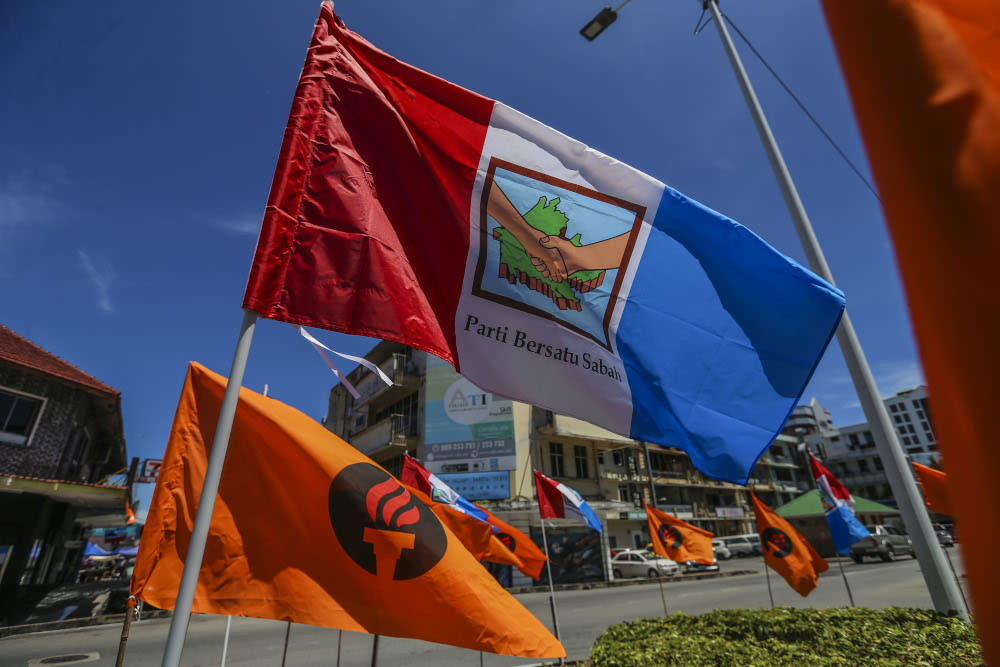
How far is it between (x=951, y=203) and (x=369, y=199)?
8.74ft

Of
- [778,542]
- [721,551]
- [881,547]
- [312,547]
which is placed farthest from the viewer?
[721,551]

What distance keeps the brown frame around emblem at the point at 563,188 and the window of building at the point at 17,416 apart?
18.9 m

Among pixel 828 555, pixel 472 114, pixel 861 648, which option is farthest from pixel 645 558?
pixel 472 114

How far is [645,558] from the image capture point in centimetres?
2659

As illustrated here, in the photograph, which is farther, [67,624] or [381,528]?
[67,624]

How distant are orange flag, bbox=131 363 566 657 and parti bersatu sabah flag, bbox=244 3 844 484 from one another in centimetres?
88

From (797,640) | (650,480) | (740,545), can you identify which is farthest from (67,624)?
(740,545)

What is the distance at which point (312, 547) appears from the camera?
109 inches

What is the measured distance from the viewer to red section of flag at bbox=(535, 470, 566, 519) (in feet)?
36.8

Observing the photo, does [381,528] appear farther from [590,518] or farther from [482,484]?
[482,484]

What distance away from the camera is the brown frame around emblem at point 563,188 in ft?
10.3

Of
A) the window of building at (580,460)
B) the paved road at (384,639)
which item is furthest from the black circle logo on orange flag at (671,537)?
the window of building at (580,460)

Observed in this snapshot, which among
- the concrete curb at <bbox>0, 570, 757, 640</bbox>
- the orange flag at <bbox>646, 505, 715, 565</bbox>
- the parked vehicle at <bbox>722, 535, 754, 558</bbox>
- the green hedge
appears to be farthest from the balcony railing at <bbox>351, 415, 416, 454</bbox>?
the green hedge

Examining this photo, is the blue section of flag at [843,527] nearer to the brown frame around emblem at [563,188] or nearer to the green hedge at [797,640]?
the green hedge at [797,640]
